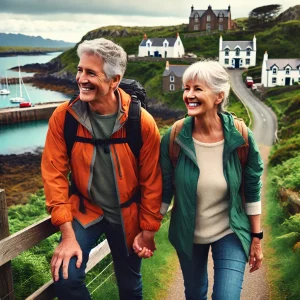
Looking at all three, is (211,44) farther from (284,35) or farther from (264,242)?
(264,242)

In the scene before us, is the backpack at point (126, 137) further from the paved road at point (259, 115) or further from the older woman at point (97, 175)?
the paved road at point (259, 115)

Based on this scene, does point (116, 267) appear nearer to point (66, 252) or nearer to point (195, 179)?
point (66, 252)

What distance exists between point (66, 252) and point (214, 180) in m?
1.34

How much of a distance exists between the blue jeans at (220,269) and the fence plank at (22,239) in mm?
1242

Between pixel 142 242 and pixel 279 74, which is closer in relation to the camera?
pixel 142 242

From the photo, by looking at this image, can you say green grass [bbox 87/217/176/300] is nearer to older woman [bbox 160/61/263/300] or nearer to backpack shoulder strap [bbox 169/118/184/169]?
older woman [bbox 160/61/263/300]

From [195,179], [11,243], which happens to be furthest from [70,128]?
[195,179]

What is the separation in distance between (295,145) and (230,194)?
16.1 metres

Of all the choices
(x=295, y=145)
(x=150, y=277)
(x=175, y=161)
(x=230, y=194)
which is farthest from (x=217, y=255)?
(x=295, y=145)

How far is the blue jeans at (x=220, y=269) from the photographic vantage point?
3.29 metres

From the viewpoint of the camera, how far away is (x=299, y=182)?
32.0 feet

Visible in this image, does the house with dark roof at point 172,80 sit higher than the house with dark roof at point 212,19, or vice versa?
the house with dark roof at point 212,19

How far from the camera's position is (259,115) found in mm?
43219

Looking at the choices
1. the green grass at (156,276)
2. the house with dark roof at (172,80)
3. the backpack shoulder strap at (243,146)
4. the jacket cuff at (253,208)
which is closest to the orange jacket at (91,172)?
the backpack shoulder strap at (243,146)
